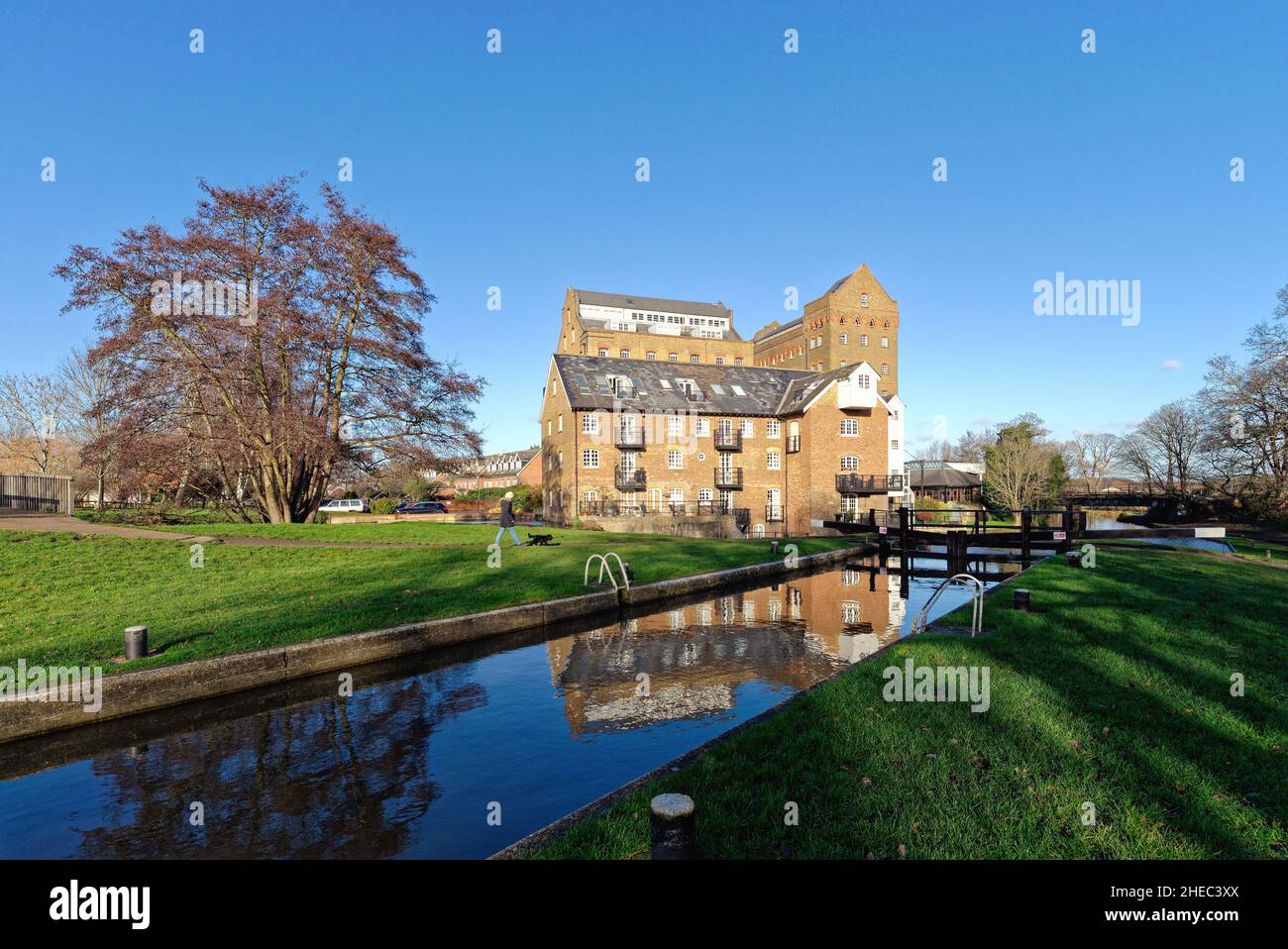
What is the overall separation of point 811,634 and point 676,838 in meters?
9.00

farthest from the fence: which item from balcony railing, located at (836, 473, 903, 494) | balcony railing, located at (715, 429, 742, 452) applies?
balcony railing, located at (836, 473, 903, 494)

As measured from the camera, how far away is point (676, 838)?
3.04m

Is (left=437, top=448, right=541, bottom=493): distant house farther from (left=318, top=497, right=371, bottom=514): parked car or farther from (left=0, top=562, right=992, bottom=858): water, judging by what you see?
(left=0, top=562, right=992, bottom=858): water

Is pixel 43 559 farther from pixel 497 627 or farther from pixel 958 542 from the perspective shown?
pixel 958 542

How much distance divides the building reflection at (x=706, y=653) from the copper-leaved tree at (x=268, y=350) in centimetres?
1762

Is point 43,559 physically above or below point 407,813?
above

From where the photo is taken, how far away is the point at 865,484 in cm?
3878

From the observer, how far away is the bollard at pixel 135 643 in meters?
7.46

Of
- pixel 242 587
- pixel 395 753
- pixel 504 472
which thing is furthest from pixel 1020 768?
pixel 504 472

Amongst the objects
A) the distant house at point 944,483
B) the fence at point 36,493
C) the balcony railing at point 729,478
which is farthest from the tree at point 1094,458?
the fence at point 36,493

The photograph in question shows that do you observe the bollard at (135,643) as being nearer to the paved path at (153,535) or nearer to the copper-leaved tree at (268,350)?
the paved path at (153,535)

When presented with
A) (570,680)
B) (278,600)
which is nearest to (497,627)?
(570,680)
